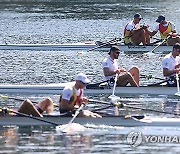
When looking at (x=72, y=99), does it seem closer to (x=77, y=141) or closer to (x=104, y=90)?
(x=77, y=141)

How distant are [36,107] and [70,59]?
1288 centimetres

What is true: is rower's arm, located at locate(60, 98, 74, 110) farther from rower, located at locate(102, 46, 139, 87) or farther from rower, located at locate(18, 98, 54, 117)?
rower, located at locate(102, 46, 139, 87)

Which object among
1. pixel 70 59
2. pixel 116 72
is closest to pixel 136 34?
pixel 70 59

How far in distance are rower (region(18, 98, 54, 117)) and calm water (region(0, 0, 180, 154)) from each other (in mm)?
389

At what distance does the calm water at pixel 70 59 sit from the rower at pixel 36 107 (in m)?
0.39

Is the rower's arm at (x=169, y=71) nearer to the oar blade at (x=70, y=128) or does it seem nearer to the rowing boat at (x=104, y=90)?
the rowing boat at (x=104, y=90)

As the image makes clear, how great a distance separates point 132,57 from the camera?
29.9 meters

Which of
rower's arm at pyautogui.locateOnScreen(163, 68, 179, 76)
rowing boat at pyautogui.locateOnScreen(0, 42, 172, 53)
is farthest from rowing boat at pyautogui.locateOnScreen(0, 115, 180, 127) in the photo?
rowing boat at pyautogui.locateOnScreen(0, 42, 172, 53)

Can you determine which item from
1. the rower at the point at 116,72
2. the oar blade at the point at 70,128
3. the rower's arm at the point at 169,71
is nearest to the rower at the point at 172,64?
the rower's arm at the point at 169,71

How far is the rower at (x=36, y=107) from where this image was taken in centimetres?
1667

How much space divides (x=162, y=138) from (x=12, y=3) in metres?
49.1

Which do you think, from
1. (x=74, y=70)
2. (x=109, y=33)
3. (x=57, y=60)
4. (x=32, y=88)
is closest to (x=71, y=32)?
(x=109, y=33)

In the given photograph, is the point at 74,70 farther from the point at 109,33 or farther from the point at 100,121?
the point at 109,33

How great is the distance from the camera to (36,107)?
55.9 feet
